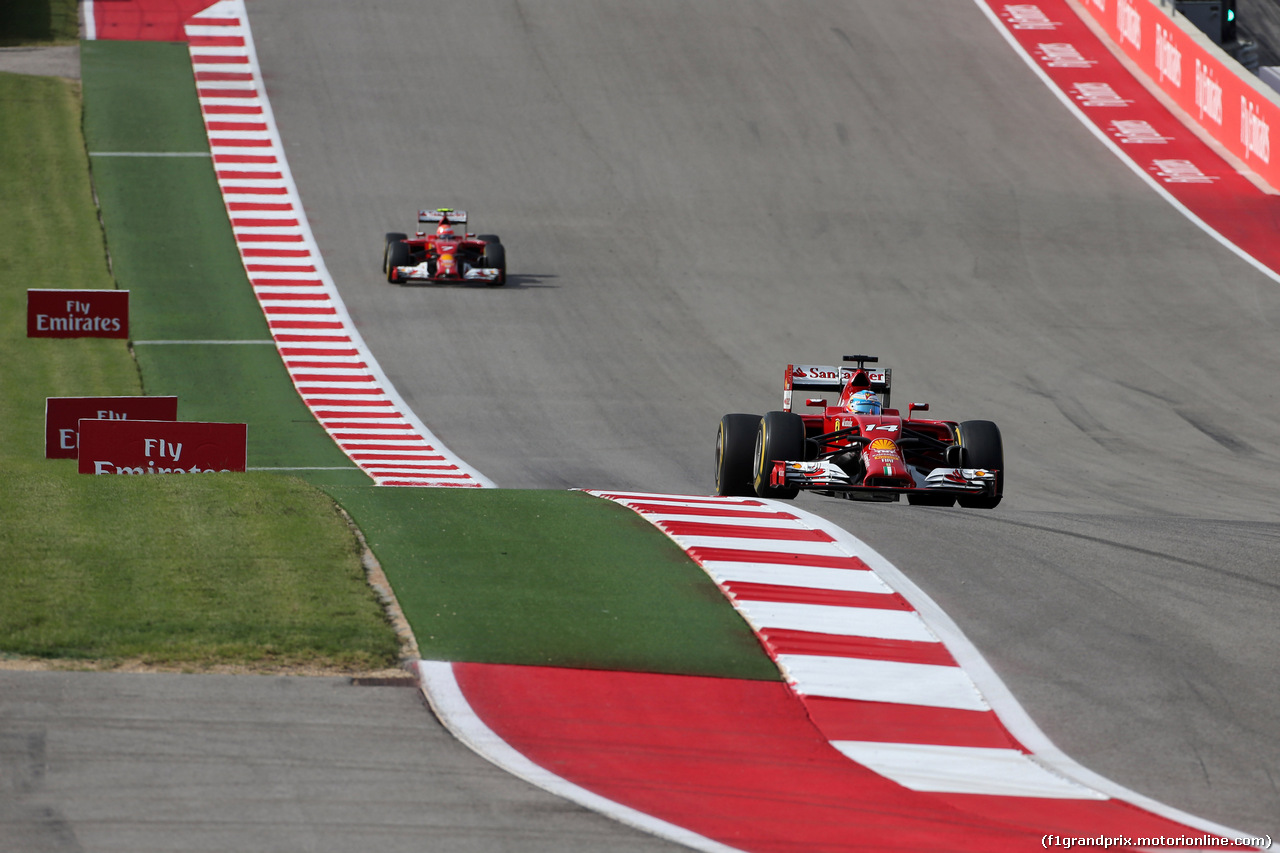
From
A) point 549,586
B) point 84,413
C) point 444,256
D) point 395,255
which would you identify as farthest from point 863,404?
point 395,255

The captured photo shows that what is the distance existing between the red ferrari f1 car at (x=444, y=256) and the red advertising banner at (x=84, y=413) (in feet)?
38.9

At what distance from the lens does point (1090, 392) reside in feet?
73.4

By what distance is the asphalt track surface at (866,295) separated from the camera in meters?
9.15

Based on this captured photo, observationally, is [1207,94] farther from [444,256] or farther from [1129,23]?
[444,256]

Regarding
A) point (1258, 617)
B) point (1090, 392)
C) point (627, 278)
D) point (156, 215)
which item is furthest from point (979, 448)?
point (156, 215)

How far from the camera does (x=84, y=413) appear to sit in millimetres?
14898

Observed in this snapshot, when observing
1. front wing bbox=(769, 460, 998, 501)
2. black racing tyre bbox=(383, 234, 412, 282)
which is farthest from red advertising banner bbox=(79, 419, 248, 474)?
black racing tyre bbox=(383, 234, 412, 282)

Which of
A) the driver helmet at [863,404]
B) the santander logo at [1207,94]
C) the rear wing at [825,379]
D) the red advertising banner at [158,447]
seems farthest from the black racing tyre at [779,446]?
the santander logo at [1207,94]

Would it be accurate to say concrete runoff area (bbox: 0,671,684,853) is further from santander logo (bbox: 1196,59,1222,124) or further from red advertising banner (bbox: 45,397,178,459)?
santander logo (bbox: 1196,59,1222,124)

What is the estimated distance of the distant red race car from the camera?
43.3ft

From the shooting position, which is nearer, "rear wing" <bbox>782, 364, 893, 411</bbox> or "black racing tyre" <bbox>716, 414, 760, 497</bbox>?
"black racing tyre" <bbox>716, 414, 760, 497</bbox>

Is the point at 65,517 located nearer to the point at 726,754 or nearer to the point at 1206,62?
the point at 726,754

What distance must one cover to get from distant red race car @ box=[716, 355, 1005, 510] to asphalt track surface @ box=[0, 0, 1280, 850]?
1.16 m

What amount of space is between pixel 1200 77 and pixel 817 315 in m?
15.1
